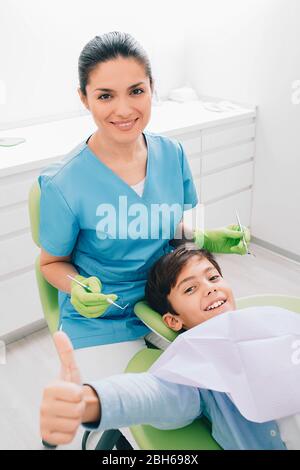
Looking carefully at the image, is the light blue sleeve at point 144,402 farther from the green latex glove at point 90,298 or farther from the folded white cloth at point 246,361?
the green latex glove at point 90,298

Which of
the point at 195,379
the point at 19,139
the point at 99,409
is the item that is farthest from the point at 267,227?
the point at 99,409

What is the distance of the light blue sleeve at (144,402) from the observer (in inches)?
35.6

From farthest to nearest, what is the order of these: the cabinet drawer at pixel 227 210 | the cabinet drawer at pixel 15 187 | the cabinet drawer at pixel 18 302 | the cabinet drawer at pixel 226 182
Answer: the cabinet drawer at pixel 227 210, the cabinet drawer at pixel 226 182, the cabinet drawer at pixel 18 302, the cabinet drawer at pixel 15 187

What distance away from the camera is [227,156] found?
9.14 ft

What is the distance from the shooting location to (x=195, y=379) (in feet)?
3.41

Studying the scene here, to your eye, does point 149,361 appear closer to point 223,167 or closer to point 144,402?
point 144,402

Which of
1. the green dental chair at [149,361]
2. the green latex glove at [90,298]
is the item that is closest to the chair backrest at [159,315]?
the green dental chair at [149,361]

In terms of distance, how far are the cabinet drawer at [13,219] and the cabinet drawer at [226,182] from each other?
1.10m

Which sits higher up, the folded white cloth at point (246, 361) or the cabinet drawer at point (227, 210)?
the folded white cloth at point (246, 361)

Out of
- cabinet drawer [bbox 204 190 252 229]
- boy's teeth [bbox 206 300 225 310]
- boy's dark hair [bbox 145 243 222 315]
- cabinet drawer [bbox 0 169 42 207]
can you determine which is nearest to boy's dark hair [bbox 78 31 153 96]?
boy's dark hair [bbox 145 243 222 315]

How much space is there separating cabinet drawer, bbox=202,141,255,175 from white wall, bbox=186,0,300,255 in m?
0.06

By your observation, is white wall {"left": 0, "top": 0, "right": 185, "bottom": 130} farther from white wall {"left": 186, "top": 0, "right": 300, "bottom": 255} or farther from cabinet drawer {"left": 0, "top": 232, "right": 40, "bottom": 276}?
cabinet drawer {"left": 0, "top": 232, "right": 40, "bottom": 276}

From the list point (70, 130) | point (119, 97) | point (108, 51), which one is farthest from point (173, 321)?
point (70, 130)

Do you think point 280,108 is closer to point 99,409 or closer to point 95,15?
point 95,15
